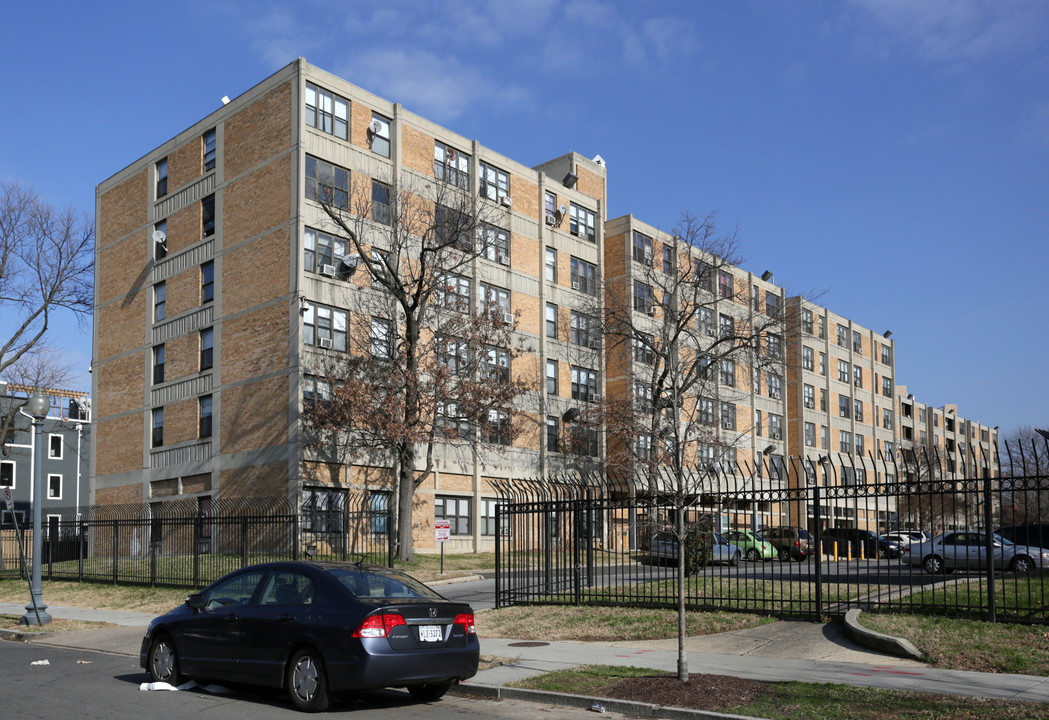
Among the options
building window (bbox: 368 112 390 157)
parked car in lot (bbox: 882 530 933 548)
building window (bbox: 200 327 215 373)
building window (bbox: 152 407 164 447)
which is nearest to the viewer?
parked car in lot (bbox: 882 530 933 548)

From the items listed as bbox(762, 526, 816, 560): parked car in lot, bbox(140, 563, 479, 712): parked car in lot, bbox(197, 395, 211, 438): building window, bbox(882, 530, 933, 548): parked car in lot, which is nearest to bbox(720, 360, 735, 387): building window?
bbox(762, 526, 816, 560): parked car in lot

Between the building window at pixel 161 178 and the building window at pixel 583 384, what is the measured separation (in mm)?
21047

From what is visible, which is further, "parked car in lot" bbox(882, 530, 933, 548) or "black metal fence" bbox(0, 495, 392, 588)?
"black metal fence" bbox(0, 495, 392, 588)

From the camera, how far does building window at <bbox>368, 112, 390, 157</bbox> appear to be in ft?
131

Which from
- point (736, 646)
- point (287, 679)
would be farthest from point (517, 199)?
point (287, 679)

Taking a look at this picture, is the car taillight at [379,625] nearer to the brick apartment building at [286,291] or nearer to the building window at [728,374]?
the brick apartment building at [286,291]

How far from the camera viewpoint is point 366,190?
39375mm

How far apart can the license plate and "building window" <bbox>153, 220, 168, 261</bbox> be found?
120 ft

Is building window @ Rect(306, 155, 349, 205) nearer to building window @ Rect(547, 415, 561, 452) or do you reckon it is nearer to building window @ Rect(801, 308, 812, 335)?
building window @ Rect(547, 415, 561, 452)

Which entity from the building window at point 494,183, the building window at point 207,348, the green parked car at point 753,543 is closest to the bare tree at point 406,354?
the building window at point 494,183

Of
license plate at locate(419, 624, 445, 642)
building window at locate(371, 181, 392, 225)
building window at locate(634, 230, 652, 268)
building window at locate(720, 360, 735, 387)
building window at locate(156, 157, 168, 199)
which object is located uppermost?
building window at locate(156, 157, 168, 199)

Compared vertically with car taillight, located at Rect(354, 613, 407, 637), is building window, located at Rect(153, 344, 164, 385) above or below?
above

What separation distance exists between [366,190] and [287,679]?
31259mm

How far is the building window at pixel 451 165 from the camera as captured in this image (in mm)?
42550
